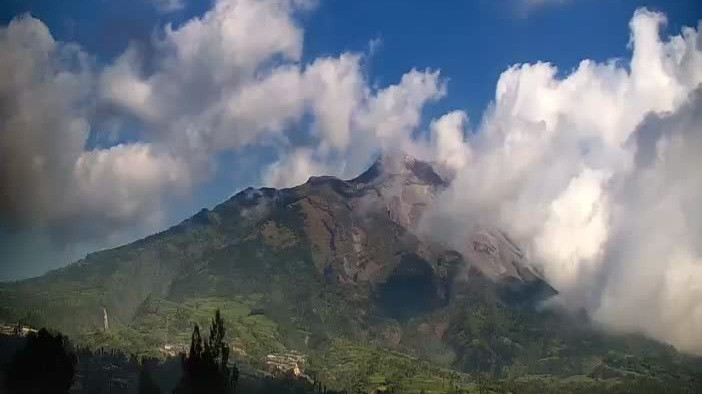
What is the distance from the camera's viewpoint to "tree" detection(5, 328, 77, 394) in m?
67.6

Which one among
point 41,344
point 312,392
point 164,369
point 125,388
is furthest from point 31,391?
point 312,392

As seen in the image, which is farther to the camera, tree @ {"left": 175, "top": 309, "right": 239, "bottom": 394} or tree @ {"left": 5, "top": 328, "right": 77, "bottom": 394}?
tree @ {"left": 5, "top": 328, "right": 77, "bottom": 394}

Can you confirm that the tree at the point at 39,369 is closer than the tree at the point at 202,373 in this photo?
No

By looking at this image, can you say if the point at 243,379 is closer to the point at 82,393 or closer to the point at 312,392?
the point at 312,392

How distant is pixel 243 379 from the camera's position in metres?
194

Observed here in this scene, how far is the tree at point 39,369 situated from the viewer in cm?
6762

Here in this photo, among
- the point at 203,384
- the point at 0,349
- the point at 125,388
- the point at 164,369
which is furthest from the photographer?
the point at 164,369

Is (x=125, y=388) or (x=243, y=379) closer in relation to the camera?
(x=125, y=388)

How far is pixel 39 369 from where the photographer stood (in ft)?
224

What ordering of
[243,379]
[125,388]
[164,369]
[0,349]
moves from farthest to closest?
[243,379]
[164,369]
[125,388]
[0,349]

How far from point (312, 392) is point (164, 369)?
4656 cm

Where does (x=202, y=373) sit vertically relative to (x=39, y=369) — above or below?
above

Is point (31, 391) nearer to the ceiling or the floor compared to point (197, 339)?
nearer to the floor

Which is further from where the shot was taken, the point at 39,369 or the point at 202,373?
the point at 39,369
